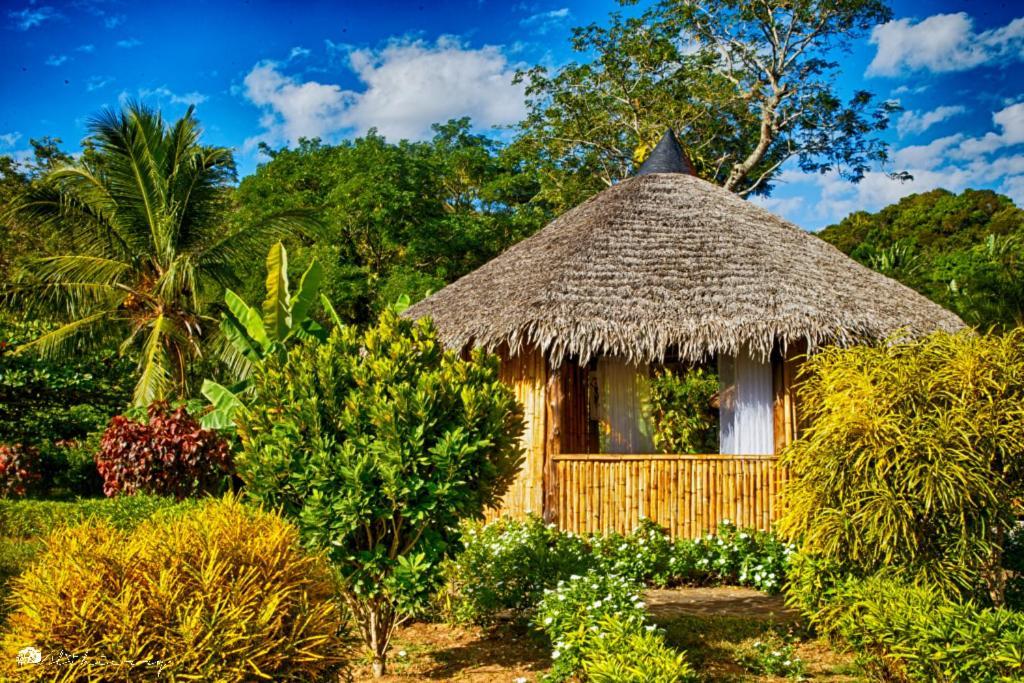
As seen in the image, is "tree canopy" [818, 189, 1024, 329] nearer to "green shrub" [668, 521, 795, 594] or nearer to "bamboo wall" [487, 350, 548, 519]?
"green shrub" [668, 521, 795, 594]

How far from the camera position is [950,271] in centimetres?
2789

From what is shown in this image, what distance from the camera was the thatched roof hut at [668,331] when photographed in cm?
1034

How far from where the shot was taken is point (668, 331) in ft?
34.3

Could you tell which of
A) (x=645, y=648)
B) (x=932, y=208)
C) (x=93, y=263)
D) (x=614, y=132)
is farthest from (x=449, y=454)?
(x=932, y=208)

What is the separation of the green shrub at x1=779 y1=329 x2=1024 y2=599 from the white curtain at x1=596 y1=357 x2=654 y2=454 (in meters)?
7.08

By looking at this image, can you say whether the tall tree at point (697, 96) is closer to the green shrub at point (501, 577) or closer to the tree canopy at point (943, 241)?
the tree canopy at point (943, 241)

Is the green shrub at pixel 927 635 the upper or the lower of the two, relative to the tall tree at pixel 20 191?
lower

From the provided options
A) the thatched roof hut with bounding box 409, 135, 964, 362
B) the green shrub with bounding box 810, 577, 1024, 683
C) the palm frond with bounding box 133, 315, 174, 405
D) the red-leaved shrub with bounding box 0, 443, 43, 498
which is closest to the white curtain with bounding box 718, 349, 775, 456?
the thatched roof hut with bounding box 409, 135, 964, 362

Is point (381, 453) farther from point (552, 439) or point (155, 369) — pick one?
point (155, 369)

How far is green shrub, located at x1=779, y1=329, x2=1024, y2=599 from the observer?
5484mm

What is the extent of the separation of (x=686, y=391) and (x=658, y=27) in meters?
12.6

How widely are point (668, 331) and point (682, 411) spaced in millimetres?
4594

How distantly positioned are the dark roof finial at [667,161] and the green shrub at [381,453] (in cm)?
950

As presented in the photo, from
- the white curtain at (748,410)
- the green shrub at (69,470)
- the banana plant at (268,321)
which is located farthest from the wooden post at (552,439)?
the green shrub at (69,470)
